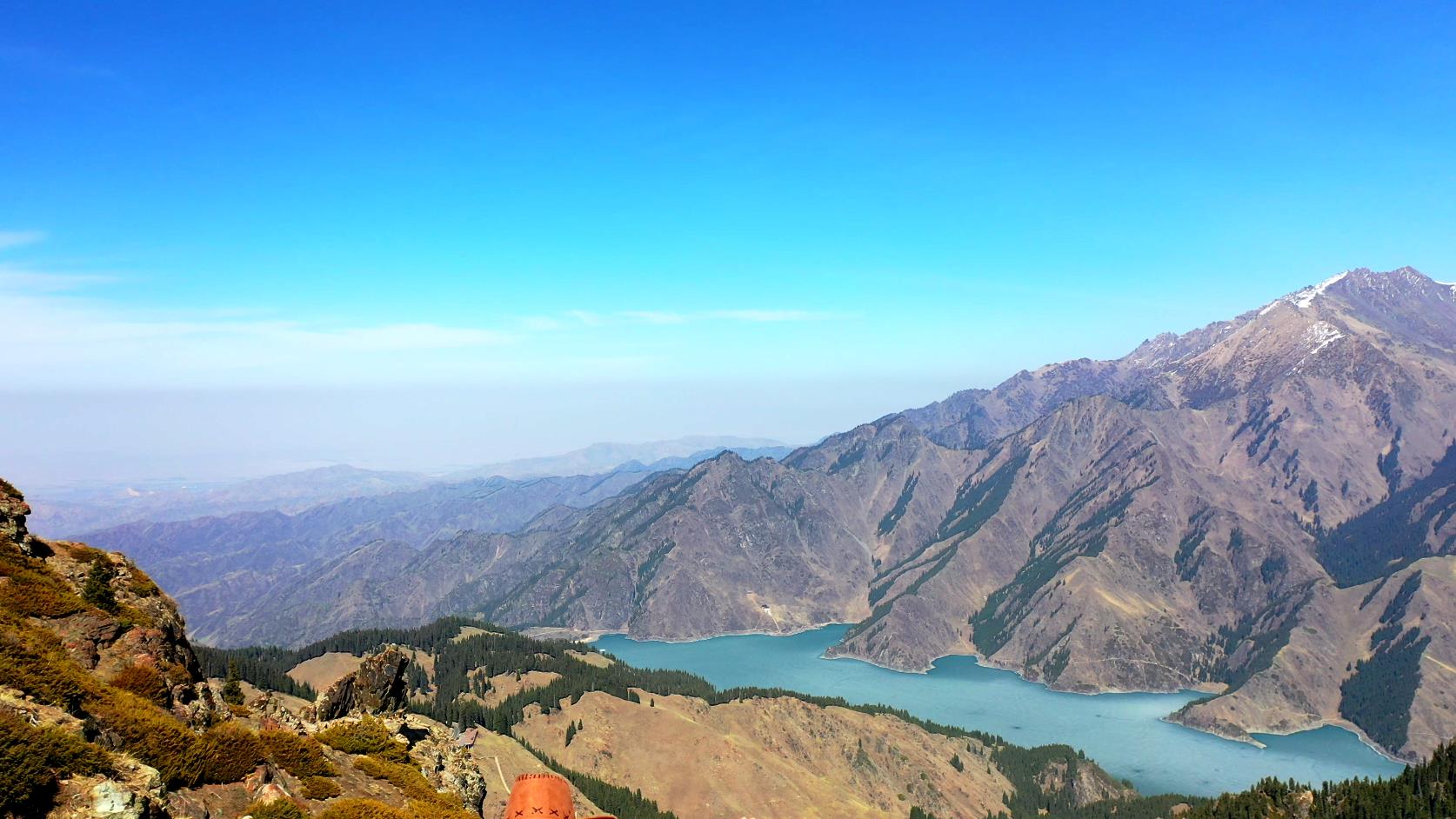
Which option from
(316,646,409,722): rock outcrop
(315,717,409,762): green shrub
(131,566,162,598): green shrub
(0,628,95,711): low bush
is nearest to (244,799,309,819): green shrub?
(0,628,95,711): low bush

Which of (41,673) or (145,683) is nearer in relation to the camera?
(41,673)

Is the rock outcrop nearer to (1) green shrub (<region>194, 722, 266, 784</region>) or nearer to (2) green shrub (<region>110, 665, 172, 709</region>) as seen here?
(2) green shrub (<region>110, 665, 172, 709</region>)

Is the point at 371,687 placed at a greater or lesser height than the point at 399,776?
lesser

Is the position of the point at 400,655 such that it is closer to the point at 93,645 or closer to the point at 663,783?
the point at 93,645

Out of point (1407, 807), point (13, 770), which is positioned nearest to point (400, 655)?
point (13, 770)

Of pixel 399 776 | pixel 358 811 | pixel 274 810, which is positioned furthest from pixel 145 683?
pixel 399 776

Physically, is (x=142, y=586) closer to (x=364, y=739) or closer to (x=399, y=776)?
(x=364, y=739)
